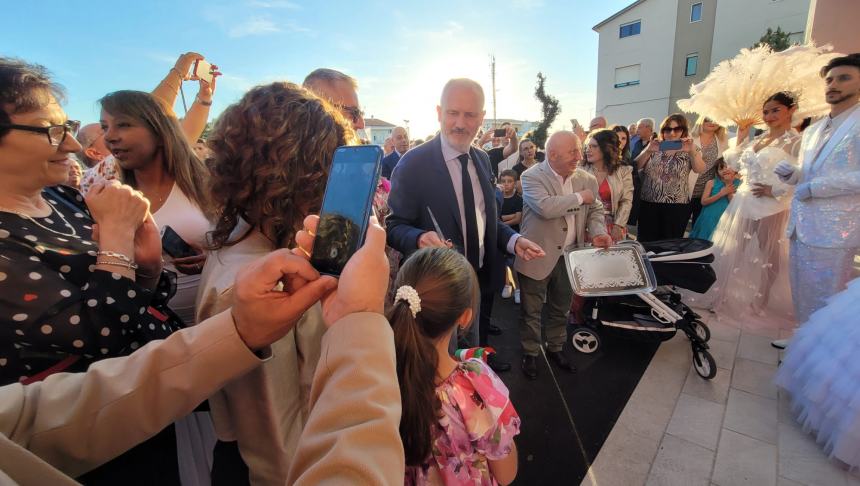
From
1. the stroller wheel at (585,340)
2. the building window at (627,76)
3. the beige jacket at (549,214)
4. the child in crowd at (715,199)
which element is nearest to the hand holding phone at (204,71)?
the beige jacket at (549,214)

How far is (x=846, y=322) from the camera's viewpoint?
2.22m

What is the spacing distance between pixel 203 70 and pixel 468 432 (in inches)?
118

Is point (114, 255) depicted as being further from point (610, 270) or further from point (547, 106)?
point (547, 106)

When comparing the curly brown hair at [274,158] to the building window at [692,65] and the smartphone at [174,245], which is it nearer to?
the smartphone at [174,245]

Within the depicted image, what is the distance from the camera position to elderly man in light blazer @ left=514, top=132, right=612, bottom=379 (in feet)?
9.64

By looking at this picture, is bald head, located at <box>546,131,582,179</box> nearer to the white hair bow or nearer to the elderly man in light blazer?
the elderly man in light blazer

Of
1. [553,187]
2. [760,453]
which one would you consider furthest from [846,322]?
[553,187]

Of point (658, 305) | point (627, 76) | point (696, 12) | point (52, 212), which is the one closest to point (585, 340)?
point (658, 305)

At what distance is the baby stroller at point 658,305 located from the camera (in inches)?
117

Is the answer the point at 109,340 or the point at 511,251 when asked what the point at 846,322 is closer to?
the point at 511,251

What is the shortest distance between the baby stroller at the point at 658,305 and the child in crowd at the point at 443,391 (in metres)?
1.73

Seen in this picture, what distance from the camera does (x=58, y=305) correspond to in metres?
0.93

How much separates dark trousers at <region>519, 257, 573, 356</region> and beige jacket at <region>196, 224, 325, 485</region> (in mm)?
2379

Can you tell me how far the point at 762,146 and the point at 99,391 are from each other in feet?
18.7
